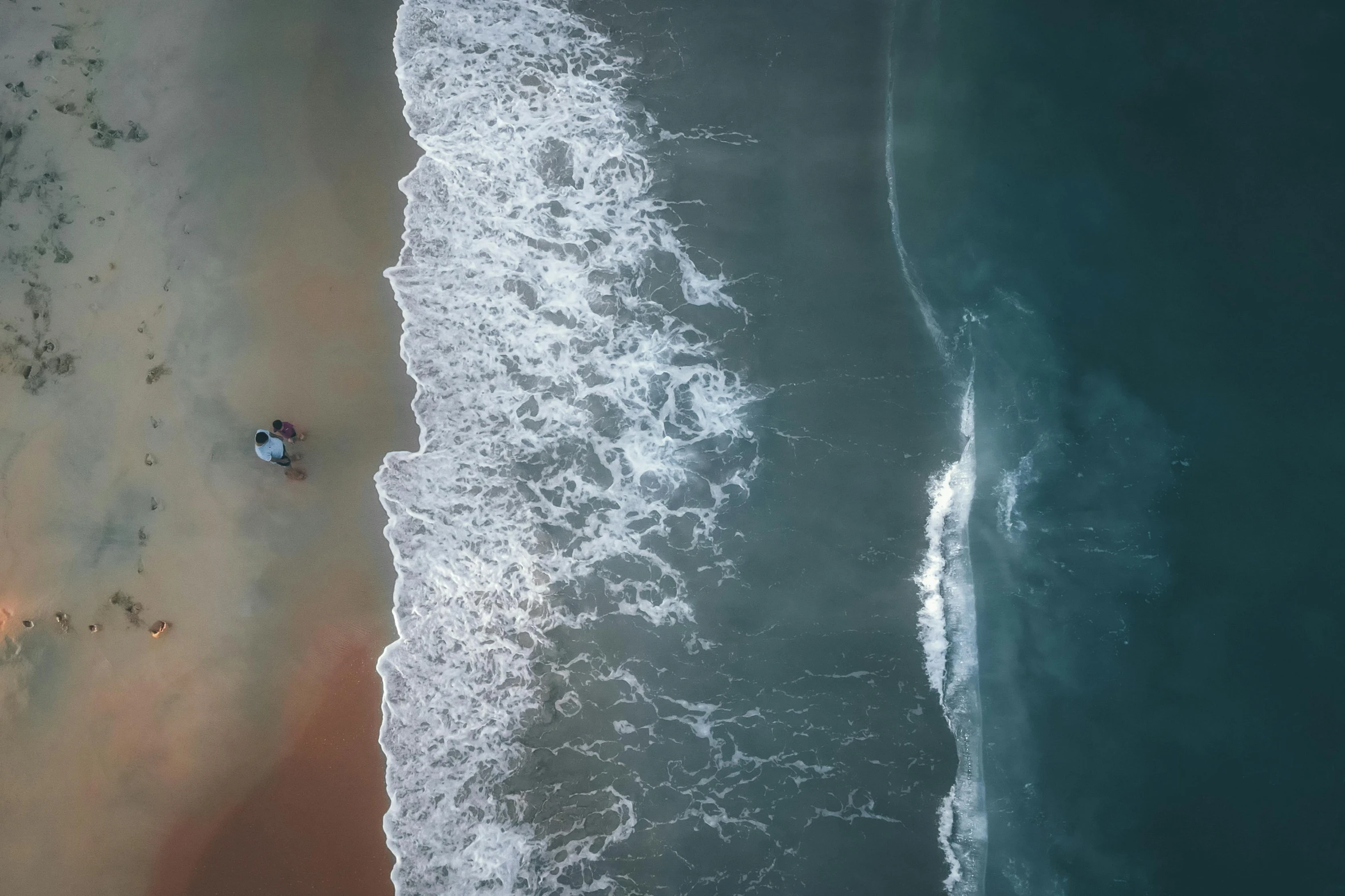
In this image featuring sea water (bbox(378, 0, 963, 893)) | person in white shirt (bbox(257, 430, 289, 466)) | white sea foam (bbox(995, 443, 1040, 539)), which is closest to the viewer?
sea water (bbox(378, 0, 963, 893))

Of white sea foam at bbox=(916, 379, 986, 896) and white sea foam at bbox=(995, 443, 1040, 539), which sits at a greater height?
white sea foam at bbox=(995, 443, 1040, 539)

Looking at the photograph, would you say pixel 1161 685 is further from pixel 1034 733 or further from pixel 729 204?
pixel 729 204

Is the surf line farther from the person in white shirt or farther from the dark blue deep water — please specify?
the person in white shirt

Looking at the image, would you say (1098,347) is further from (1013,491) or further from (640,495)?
(640,495)

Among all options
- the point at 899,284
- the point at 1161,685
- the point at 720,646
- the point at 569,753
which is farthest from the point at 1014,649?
the point at 569,753

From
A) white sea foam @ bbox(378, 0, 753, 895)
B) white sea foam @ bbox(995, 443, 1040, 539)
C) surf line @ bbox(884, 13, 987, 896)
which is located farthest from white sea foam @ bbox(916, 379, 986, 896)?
white sea foam @ bbox(378, 0, 753, 895)

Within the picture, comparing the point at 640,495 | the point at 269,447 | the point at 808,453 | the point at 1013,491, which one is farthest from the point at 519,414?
the point at 1013,491
